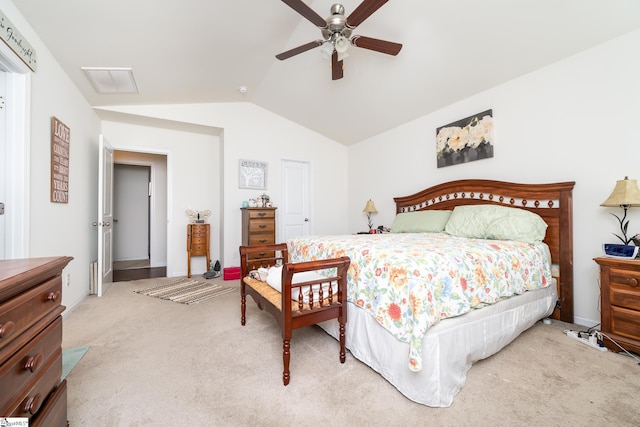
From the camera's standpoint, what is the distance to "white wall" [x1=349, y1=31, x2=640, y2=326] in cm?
217

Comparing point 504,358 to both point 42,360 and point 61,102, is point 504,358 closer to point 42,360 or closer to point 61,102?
point 42,360

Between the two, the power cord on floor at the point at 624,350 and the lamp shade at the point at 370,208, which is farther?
the lamp shade at the point at 370,208

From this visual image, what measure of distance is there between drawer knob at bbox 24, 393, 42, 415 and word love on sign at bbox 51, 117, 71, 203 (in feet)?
7.48

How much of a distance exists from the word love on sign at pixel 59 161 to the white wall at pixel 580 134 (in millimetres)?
4435

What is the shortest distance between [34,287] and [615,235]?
375 centimetres

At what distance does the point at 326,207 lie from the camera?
532 centimetres

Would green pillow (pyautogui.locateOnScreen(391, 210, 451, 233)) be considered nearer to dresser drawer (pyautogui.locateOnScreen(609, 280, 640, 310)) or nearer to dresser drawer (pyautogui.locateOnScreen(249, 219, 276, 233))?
dresser drawer (pyautogui.locateOnScreen(609, 280, 640, 310))

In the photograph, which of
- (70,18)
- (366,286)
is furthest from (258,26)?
(366,286)

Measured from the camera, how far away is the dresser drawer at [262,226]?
4.07 meters

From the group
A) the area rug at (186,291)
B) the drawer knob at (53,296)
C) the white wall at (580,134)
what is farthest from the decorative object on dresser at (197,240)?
the white wall at (580,134)

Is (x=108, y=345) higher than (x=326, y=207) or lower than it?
lower

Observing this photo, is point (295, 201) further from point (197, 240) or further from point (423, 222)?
point (423, 222)

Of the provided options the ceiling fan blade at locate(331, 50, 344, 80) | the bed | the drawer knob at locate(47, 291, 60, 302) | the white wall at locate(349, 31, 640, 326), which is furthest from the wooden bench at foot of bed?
the white wall at locate(349, 31, 640, 326)

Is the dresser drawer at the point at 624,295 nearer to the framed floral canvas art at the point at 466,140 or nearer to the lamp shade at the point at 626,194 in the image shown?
the lamp shade at the point at 626,194
